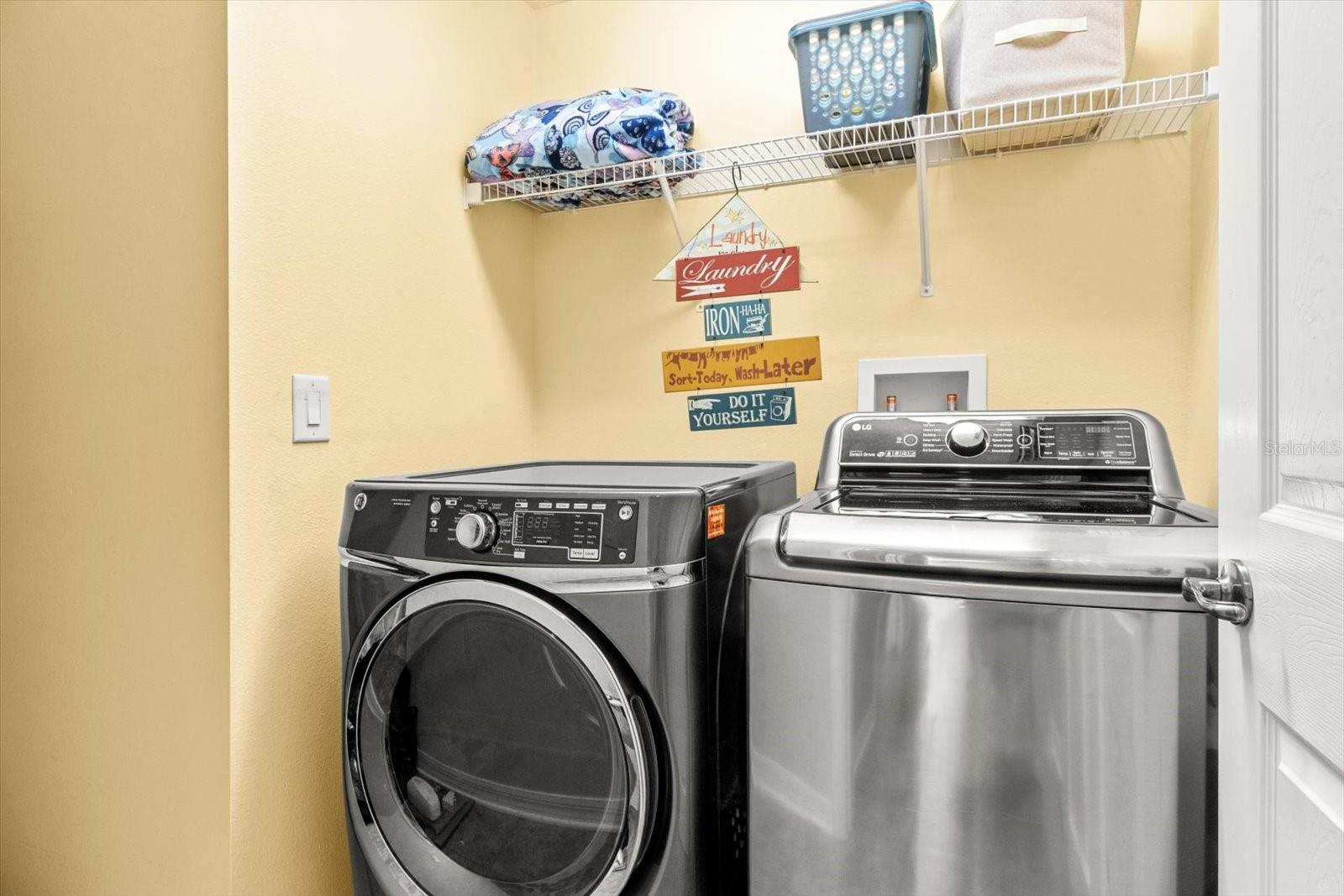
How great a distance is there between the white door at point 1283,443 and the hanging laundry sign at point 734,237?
1055 mm

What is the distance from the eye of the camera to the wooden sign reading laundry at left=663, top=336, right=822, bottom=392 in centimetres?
185

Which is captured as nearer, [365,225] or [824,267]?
[365,225]

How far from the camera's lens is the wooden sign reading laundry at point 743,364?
1.85 m

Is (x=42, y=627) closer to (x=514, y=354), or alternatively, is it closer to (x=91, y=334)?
(x=91, y=334)

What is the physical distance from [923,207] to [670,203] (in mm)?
571

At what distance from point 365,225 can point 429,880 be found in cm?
123

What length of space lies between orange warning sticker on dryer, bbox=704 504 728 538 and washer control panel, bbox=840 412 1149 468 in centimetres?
36

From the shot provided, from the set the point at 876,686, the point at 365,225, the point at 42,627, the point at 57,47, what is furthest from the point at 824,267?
the point at 42,627

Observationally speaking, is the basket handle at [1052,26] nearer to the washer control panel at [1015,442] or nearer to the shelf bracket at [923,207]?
the shelf bracket at [923,207]

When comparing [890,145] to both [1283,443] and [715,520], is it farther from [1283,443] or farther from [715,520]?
[1283,443]

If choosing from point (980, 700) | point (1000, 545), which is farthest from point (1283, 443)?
point (980, 700)

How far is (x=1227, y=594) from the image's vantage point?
0.78 m

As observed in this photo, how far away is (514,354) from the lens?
2074mm

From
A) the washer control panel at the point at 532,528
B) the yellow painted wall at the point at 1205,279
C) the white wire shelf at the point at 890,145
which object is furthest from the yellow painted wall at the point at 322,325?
the yellow painted wall at the point at 1205,279
